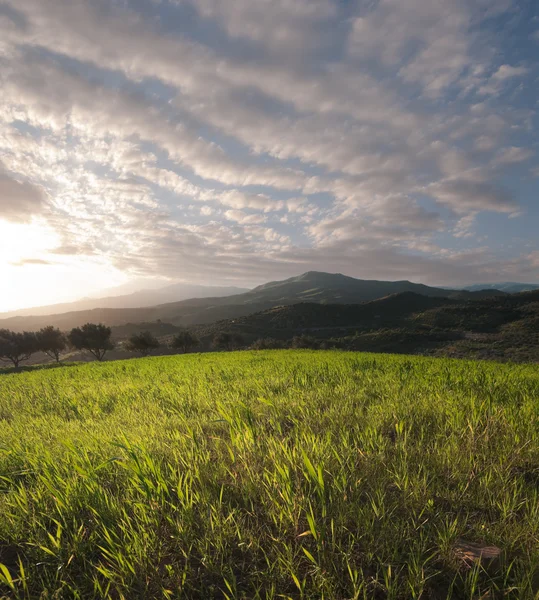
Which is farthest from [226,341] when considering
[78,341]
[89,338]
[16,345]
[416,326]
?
[416,326]

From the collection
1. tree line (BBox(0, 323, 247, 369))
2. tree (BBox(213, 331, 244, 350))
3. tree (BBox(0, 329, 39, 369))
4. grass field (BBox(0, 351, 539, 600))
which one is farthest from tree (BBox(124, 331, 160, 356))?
grass field (BBox(0, 351, 539, 600))

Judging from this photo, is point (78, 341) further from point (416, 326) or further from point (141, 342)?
point (416, 326)

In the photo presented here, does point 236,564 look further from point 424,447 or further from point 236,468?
point 424,447

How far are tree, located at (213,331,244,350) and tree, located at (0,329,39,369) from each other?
134ft

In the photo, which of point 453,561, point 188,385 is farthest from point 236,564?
point 188,385

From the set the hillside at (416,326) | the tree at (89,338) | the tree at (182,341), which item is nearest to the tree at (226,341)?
the tree at (182,341)

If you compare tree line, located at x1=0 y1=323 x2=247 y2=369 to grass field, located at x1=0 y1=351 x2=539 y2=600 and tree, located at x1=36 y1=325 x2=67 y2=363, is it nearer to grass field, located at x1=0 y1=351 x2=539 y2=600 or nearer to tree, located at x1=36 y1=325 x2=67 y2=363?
tree, located at x1=36 y1=325 x2=67 y2=363

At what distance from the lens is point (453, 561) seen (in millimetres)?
1786

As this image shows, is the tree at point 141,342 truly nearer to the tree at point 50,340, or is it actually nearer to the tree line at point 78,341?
the tree line at point 78,341

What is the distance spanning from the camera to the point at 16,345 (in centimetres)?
6166

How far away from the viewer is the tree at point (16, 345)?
59.9 meters

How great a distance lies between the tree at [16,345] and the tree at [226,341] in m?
40.8

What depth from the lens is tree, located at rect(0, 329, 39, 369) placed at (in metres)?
59.9

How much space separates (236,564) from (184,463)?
1.30 meters
